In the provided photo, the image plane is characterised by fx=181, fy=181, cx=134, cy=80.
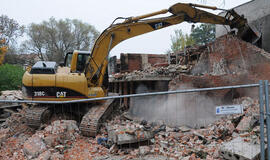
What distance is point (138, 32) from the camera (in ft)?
20.5

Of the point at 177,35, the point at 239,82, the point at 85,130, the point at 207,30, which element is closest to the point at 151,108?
the point at 85,130

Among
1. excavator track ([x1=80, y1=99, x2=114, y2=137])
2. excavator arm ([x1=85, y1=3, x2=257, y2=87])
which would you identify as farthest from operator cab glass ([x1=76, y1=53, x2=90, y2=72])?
excavator track ([x1=80, y1=99, x2=114, y2=137])

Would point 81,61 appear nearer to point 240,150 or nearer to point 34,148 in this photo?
point 34,148

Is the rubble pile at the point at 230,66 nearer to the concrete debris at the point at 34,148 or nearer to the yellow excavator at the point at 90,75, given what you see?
the yellow excavator at the point at 90,75

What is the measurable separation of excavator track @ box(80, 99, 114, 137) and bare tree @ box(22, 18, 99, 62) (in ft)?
96.5

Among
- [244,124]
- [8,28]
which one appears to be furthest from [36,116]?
[8,28]

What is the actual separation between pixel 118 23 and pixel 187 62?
5851 millimetres

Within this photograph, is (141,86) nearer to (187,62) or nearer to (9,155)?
(187,62)

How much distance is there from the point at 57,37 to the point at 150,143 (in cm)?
3346

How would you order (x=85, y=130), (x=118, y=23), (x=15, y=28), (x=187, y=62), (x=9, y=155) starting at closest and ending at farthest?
(x=9, y=155) < (x=85, y=130) < (x=118, y=23) < (x=187, y=62) < (x=15, y=28)

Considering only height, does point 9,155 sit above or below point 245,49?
below

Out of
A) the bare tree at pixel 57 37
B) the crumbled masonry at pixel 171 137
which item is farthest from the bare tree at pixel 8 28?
the crumbled masonry at pixel 171 137

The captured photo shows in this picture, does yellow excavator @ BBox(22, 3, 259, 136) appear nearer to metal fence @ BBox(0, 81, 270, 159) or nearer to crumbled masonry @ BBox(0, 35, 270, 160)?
crumbled masonry @ BBox(0, 35, 270, 160)

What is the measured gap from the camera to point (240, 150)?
10.2ft
